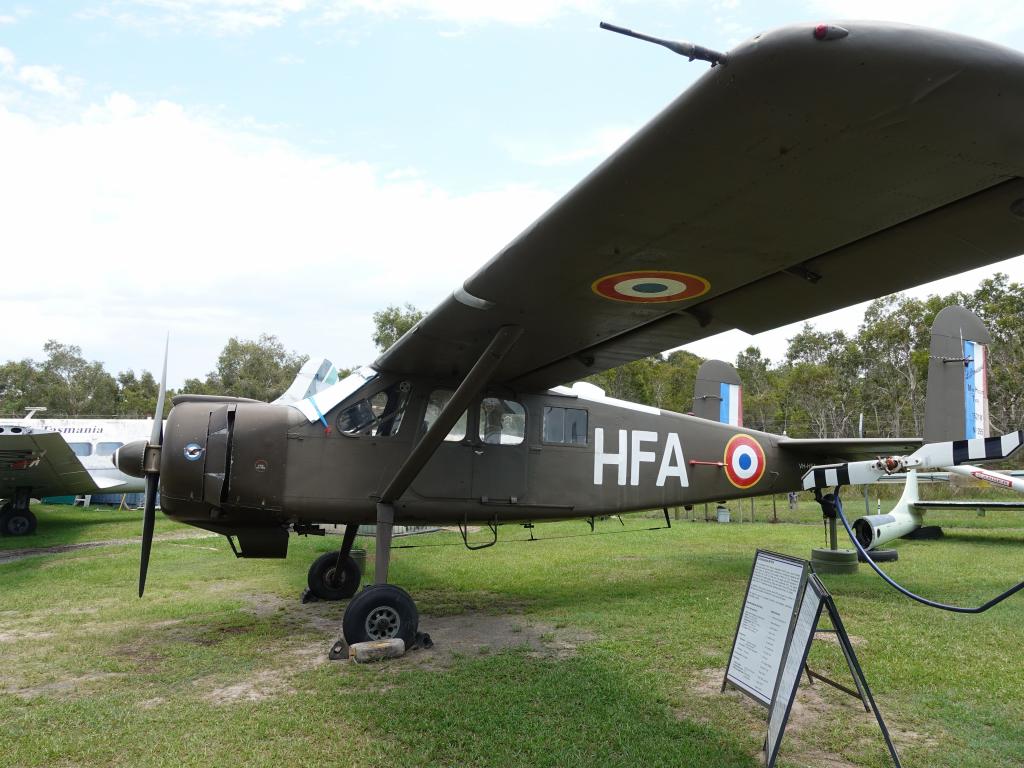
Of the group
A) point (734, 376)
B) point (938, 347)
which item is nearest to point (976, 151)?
point (938, 347)

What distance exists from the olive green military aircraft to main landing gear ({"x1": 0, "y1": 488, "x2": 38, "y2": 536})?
1168 centimetres

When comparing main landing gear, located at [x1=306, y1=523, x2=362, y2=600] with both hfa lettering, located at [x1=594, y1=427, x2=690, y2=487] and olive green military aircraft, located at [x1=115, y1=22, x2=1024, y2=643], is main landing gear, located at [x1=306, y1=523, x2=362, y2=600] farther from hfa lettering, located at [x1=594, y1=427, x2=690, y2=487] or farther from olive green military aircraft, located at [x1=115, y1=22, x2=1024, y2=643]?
hfa lettering, located at [x1=594, y1=427, x2=690, y2=487]

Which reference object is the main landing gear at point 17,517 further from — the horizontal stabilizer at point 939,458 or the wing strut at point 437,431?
the horizontal stabilizer at point 939,458

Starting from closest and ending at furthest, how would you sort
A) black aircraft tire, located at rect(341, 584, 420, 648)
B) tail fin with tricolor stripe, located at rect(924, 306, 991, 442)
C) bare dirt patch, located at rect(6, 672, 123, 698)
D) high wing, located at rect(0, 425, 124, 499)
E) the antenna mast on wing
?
the antenna mast on wing, bare dirt patch, located at rect(6, 672, 123, 698), black aircraft tire, located at rect(341, 584, 420, 648), tail fin with tricolor stripe, located at rect(924, 306, 991, 442), high wing, located at rect(0, 425, 124, 499)

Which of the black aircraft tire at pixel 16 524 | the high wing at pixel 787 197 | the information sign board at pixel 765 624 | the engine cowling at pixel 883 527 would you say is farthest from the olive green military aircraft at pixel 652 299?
the black aircraft tire at pixel 16 524

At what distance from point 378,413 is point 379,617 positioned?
2029 mm

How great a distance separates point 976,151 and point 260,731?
15.5 feet

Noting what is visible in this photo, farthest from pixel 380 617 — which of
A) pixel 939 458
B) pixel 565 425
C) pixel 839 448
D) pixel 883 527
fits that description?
pixel 883 527

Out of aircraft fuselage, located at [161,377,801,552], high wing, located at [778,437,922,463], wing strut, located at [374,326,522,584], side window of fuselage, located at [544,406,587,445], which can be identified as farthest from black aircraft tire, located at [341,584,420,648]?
high wing, located at [778,437,922,463]

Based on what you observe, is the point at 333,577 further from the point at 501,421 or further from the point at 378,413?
the point at 501,421

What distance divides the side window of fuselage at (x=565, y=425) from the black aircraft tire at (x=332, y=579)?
2.97 meters

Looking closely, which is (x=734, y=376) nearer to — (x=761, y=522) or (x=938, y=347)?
(x=938, y=347)

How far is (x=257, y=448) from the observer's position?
619 centimetres

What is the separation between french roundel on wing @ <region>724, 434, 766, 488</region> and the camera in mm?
8945
